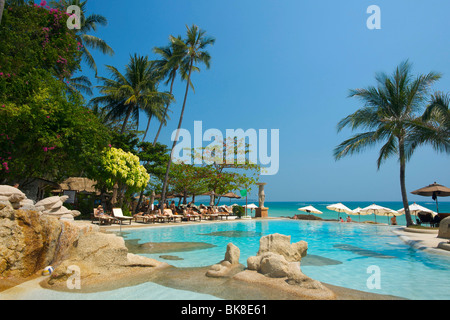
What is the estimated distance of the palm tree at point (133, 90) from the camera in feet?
76.1

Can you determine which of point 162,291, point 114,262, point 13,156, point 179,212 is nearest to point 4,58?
point 13,156

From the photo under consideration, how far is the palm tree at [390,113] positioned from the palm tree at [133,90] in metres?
15.9

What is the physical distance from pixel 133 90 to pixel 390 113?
19849mm

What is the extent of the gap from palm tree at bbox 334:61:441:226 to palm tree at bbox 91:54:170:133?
52.1ft

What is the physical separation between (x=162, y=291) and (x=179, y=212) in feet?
56.0

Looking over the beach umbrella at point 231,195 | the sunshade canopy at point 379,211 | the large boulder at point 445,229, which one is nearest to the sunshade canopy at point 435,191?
the sunshade canopy at point 379,211

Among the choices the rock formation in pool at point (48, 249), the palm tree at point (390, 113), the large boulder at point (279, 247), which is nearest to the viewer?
the rock formation in pool at point (48, 249)

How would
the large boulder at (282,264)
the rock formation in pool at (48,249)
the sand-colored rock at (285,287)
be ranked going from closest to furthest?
the sand-colored rock at (285,287) → the large boulder at (282,264) → the rock formation in pool at (48,249)

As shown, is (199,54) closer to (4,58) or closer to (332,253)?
(4,58)

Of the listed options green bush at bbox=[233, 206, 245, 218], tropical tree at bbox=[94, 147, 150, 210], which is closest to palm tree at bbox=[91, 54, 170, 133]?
tropical tree at bbox=[94, 147, 150, 210]

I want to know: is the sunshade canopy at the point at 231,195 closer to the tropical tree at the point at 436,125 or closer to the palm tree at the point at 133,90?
the palm tree at the point at 133,90

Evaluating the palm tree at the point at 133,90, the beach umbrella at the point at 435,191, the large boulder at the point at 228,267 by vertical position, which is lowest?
the large boulder at the point at 228,267

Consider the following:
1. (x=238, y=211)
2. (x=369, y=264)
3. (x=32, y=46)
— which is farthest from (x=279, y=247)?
(x=238, y=211)

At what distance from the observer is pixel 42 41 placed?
11.1m
